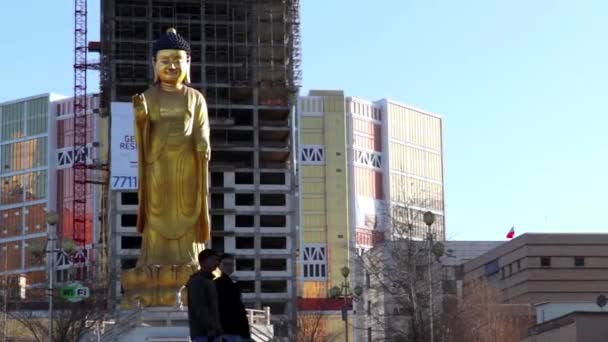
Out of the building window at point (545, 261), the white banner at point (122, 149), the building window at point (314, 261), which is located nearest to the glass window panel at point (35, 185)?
the building window at point (314, 261)

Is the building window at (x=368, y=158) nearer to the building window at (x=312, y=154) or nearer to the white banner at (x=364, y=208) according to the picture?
the white banner at (x=364, y=208)

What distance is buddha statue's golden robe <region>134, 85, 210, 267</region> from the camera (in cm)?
3862

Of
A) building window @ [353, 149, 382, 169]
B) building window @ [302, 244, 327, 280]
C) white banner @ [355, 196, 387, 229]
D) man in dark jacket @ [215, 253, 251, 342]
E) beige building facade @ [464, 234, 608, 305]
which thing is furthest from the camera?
building window @ [353, 149, 382, 169]

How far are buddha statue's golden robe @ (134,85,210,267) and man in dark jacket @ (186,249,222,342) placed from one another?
1014 inches

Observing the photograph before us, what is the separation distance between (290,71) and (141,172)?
59.1 metres

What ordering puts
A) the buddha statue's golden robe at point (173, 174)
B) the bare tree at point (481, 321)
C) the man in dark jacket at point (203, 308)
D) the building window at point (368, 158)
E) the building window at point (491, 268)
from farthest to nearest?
1. the building window at point (368, 158)
2. the building window at point (491, 268)
3. the bare tree at point (481, 321)
4. the buddha statue's golden robe at point (173, 174)
5. the man in dark jacket at point (203, 308)

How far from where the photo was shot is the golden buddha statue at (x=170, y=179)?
38.7 metres

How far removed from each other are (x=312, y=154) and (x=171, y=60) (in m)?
89.2

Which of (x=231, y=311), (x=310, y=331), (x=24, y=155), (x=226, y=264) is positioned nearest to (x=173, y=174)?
(x=226, y=264)

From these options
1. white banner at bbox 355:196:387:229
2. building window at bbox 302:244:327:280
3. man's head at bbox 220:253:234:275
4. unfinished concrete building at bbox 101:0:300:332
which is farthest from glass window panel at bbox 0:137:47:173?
man's head at bbox 220:253:234:275

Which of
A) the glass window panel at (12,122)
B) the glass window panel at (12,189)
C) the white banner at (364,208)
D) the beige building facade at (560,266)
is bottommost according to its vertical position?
the beige building facade at (560,266)

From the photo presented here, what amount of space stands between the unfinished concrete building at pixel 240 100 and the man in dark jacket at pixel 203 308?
82.4m

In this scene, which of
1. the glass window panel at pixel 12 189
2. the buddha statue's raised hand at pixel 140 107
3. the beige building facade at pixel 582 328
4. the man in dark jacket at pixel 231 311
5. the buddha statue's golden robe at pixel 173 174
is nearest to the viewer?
the man in dark jacket at pixel 231 311

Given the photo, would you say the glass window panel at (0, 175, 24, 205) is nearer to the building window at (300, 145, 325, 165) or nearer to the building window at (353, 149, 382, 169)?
the building window at (300, 145, 325, 165)
